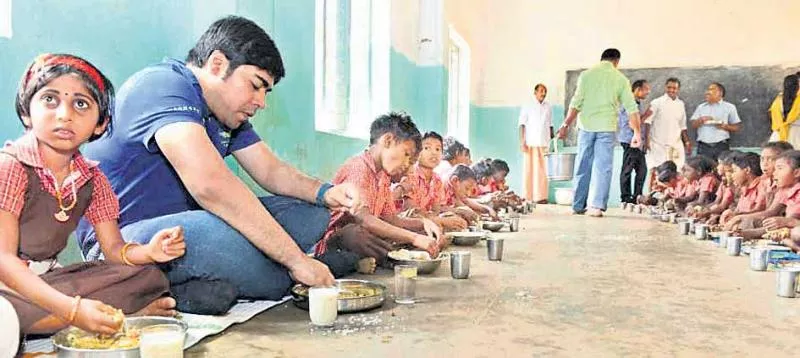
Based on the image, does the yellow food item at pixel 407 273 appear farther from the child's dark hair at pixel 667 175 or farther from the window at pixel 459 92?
the window at pixel 459 92

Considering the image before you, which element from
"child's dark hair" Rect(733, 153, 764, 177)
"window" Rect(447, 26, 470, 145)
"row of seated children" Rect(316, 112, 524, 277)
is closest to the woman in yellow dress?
"window" Rect(447, 26, 470, 145)

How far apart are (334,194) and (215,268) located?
0.58 meters

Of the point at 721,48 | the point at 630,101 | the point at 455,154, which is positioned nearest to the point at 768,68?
the point at 721,48

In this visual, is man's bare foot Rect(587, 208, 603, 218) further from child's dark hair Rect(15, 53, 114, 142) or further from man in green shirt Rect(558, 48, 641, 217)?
child's dark hair Rect(15, 53, 114, 142)

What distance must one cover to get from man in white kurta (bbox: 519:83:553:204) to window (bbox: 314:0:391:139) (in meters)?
4.28

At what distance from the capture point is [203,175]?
72.9 inches

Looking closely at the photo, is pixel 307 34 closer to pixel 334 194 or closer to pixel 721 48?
pixel 334 194

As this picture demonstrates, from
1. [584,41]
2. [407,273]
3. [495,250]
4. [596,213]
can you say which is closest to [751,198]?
[596,213]

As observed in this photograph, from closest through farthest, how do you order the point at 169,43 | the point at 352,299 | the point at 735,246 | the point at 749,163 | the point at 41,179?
1. the point at 41,179
2. the point at 352,299
3. the point at 169,43
4. the point at 735,246
5. the point at 749,163

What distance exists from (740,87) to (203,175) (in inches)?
354

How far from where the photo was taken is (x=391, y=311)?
7.02ft

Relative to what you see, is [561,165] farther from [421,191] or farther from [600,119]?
[421,191]

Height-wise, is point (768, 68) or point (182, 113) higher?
point (768, 68)

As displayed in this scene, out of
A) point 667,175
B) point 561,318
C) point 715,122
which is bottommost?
point 561,318
